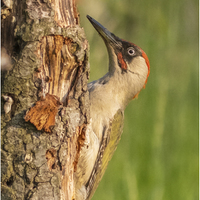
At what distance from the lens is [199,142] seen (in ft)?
15.5

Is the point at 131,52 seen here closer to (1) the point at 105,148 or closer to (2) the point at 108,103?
(2) the point at 108,103

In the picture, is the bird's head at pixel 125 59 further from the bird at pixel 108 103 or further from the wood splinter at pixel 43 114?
the wood splinter at pixel 43 114

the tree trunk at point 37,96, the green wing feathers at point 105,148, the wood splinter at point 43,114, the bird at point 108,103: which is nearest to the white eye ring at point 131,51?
the bird at point 108,103

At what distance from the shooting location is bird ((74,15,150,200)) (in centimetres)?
279

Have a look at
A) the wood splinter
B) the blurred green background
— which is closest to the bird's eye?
the blurred green background

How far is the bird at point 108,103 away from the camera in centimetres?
279

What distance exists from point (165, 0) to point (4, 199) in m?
4.00

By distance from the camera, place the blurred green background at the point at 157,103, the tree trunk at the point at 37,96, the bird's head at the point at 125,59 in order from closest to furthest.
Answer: the tree trunk at the point at 37,96 → the bird's head at the point at 125,59 → the blurred green background at the point at 157,103

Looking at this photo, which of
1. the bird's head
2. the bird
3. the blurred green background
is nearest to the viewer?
the bird

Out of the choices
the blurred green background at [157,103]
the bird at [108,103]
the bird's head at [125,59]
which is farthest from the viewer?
the blurred green background at [157,103]

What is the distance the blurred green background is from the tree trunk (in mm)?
2222

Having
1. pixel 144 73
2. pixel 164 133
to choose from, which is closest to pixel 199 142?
pixel 164 133

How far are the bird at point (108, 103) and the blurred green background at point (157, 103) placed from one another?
105 centimetres

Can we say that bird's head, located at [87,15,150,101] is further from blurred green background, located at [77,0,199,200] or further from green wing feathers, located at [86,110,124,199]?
blurred green background, located at [77,0,199,200]
